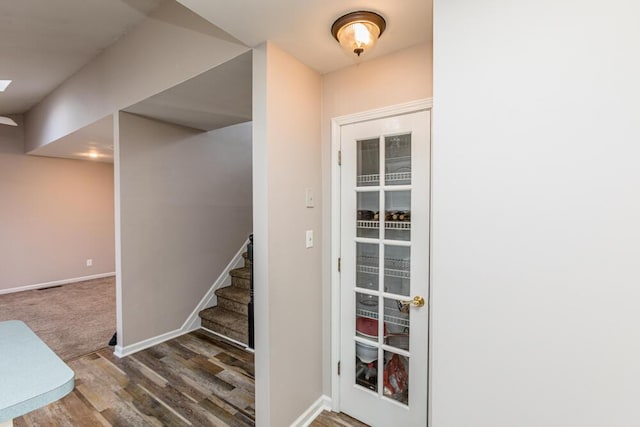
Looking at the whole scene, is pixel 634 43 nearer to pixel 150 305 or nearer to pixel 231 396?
pixel 231 396

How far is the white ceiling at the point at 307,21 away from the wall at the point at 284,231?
0.14 meters

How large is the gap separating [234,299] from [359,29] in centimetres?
307

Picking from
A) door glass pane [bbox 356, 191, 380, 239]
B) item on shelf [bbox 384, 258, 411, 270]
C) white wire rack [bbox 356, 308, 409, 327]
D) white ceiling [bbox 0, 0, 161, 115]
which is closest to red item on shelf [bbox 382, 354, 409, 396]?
white wire rack [bbox 356, 308, 409, 327]

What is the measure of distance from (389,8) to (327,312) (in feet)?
6.27

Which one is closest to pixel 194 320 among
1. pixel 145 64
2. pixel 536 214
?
pixel 145 64

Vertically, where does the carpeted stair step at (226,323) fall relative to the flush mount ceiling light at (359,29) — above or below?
below

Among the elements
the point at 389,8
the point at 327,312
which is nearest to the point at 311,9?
the point at 389,8

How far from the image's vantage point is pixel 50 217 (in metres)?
5.27

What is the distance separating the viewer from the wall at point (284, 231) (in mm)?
1724

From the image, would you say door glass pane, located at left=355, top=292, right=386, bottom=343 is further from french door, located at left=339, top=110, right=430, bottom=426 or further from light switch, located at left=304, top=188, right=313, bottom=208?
light switch, located at left=304, top=188, right=313, bottom=208

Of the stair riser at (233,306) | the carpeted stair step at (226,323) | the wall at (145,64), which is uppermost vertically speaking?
the wall at (145,64)

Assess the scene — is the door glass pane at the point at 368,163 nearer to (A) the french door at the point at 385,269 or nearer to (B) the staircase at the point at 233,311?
(A) the french door at the point at 385,269

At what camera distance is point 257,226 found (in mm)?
1753

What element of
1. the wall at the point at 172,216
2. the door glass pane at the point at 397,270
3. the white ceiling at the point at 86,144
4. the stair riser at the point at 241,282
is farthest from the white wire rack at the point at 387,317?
the white ceiling at the point at 86,144
